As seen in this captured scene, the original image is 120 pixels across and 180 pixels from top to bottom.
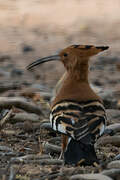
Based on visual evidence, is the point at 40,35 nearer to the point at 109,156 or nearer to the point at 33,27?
the point at 33,27

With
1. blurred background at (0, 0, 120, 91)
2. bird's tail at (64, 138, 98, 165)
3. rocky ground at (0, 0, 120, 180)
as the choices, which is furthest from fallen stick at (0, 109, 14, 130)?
blurred background at (0, 0, 120, 91)

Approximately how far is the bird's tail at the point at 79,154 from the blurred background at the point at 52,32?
17.3 ft

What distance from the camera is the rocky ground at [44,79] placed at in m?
5.30

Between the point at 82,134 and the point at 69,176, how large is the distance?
1.56 feet

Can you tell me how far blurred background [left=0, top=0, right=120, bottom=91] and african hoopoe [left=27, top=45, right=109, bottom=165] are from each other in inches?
173

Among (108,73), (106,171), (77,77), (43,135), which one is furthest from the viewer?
(108,73)

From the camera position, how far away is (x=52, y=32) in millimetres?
13680

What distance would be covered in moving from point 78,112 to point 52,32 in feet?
27.2

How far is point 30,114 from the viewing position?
735cm

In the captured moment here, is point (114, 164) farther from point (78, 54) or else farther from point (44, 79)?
point (44, 79)

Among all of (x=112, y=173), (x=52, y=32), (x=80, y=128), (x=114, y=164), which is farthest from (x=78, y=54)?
(x=52, y=32)

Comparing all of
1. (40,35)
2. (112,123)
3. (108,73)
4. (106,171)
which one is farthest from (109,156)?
(40,35)

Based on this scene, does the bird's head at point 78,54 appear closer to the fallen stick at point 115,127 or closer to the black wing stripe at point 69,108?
the black wing stripe at point 69,108

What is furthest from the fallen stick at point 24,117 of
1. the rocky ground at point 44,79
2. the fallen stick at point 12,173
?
the fallen stick at point 12,173
